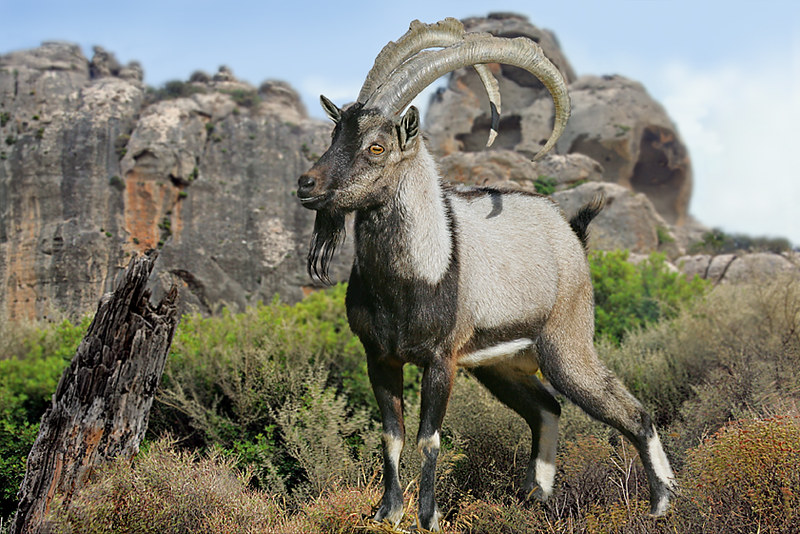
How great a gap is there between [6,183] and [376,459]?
21725mm

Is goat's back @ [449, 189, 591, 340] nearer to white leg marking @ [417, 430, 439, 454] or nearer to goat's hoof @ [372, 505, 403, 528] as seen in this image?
white leg marking @ [417, 430, 439, 454]

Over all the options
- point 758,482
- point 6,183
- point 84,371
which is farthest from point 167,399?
point 6,183

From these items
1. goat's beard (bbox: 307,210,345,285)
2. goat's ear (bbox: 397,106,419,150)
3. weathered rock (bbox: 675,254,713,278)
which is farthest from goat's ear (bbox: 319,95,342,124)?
weathered rock (bbox: 675,254,713,278)

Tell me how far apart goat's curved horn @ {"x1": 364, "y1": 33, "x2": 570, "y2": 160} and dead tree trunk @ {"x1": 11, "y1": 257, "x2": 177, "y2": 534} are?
2412 millimetres

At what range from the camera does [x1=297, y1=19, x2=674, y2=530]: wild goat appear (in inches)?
138

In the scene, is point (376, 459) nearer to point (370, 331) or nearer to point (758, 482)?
point (370, 331)

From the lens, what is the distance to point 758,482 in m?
3.71

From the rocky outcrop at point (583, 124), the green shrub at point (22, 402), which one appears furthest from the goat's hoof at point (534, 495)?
the rocky outcrop at point (583, 124)

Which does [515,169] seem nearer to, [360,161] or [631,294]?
[631,294]

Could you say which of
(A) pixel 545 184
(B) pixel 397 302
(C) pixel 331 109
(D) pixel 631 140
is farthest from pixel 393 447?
(D) pixel 631 140

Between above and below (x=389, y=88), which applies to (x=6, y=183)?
below

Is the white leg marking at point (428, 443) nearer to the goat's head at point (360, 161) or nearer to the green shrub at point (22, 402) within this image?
the goat's head at point (360, 161)

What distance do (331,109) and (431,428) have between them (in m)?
1.91

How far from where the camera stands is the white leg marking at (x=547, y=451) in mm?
4473
